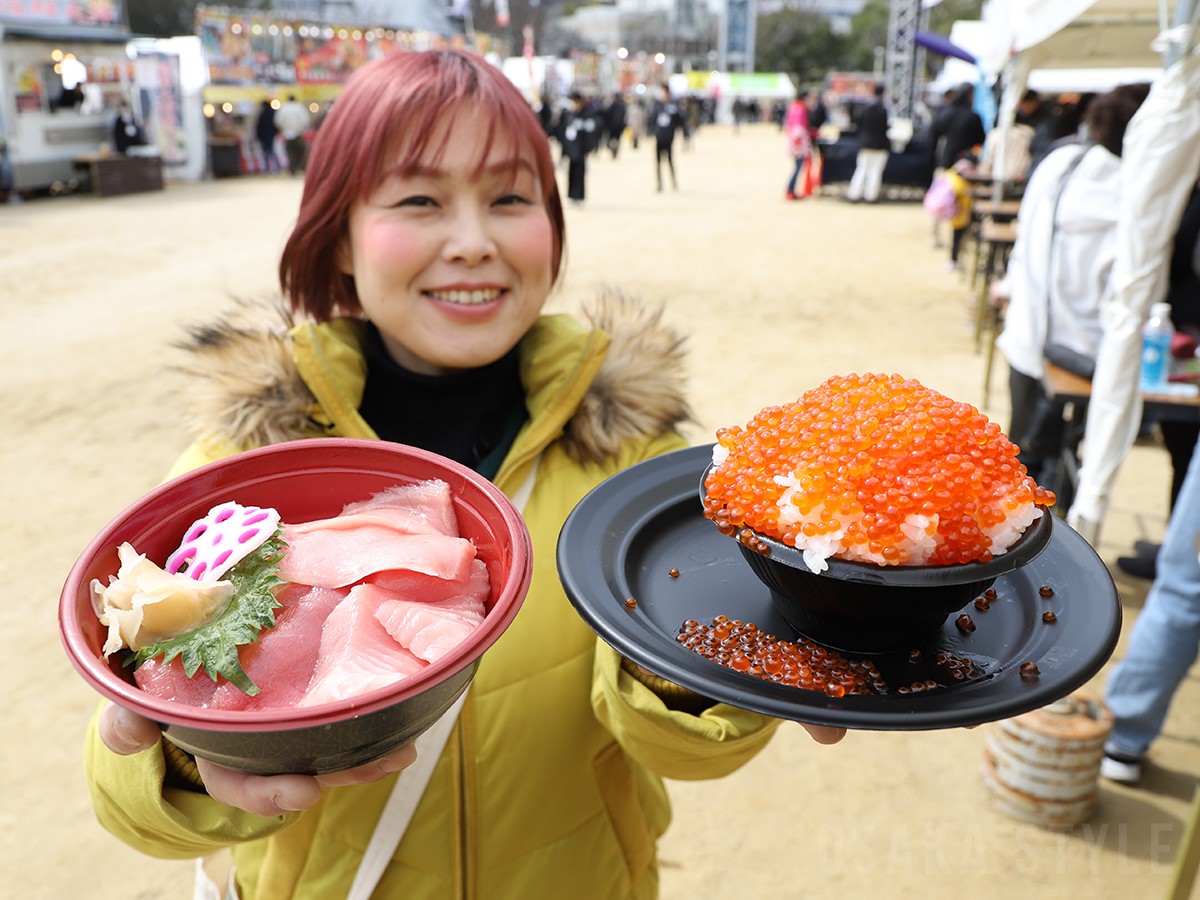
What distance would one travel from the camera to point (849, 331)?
8.56 meters

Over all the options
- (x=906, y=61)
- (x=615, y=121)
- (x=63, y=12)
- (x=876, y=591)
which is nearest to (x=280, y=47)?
(x=63, y=12)

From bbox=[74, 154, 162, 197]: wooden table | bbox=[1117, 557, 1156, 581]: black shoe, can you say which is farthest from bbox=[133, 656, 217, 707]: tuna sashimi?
bbox=[74, 154, 162, 197]: wooden table

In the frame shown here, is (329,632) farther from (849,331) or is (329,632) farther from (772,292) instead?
(772,292)

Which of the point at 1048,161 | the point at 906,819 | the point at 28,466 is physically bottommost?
the point at 906,819

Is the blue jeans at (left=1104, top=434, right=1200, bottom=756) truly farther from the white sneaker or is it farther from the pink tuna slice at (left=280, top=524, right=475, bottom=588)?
the pink tuna slice at (left=280, top=524, right=475, bottom=588)

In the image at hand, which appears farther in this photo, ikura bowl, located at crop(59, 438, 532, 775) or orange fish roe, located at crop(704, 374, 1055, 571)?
orange fish roe, located at crop(704, 374, 1055, 571)

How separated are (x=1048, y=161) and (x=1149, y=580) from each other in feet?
→ 7.69

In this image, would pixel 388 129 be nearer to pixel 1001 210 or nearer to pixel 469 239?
pixel 469 239

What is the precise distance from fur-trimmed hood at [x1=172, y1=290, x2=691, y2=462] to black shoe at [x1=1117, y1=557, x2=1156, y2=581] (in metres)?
3.75

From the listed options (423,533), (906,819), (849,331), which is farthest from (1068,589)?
(849,331)

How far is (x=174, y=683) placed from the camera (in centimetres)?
97

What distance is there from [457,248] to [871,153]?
16.9 metres

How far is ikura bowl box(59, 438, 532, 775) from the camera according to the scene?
881 millimetres

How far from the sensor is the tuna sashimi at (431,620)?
3.34ft
